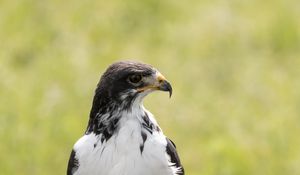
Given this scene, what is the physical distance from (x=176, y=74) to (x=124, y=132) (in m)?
6.42

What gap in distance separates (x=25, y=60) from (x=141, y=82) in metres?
7.40

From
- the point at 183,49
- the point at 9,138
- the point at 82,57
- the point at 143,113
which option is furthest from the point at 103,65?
the point at 143,113

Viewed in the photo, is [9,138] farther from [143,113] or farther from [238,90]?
[143,113]

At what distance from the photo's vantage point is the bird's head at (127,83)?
8000 millimetres

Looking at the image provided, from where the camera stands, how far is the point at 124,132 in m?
8.04

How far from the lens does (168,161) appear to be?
26.7ft

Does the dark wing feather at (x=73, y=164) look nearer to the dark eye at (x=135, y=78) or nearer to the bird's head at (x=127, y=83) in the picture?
the bird's head at (x=127, y=83)

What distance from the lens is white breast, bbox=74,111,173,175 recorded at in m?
7.93

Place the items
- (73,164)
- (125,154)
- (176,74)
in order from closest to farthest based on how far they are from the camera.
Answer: (125,154), (73,164), (176,74)

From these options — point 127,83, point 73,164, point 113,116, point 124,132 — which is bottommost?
point 73,164

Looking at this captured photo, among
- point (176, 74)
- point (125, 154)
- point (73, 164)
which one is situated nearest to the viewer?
point (125, 154)

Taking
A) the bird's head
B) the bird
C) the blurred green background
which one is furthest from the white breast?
the blurred green background

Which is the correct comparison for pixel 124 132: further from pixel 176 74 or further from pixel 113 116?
pixel 176 74

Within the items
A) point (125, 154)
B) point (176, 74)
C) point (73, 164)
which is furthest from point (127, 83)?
point (176, 74)
